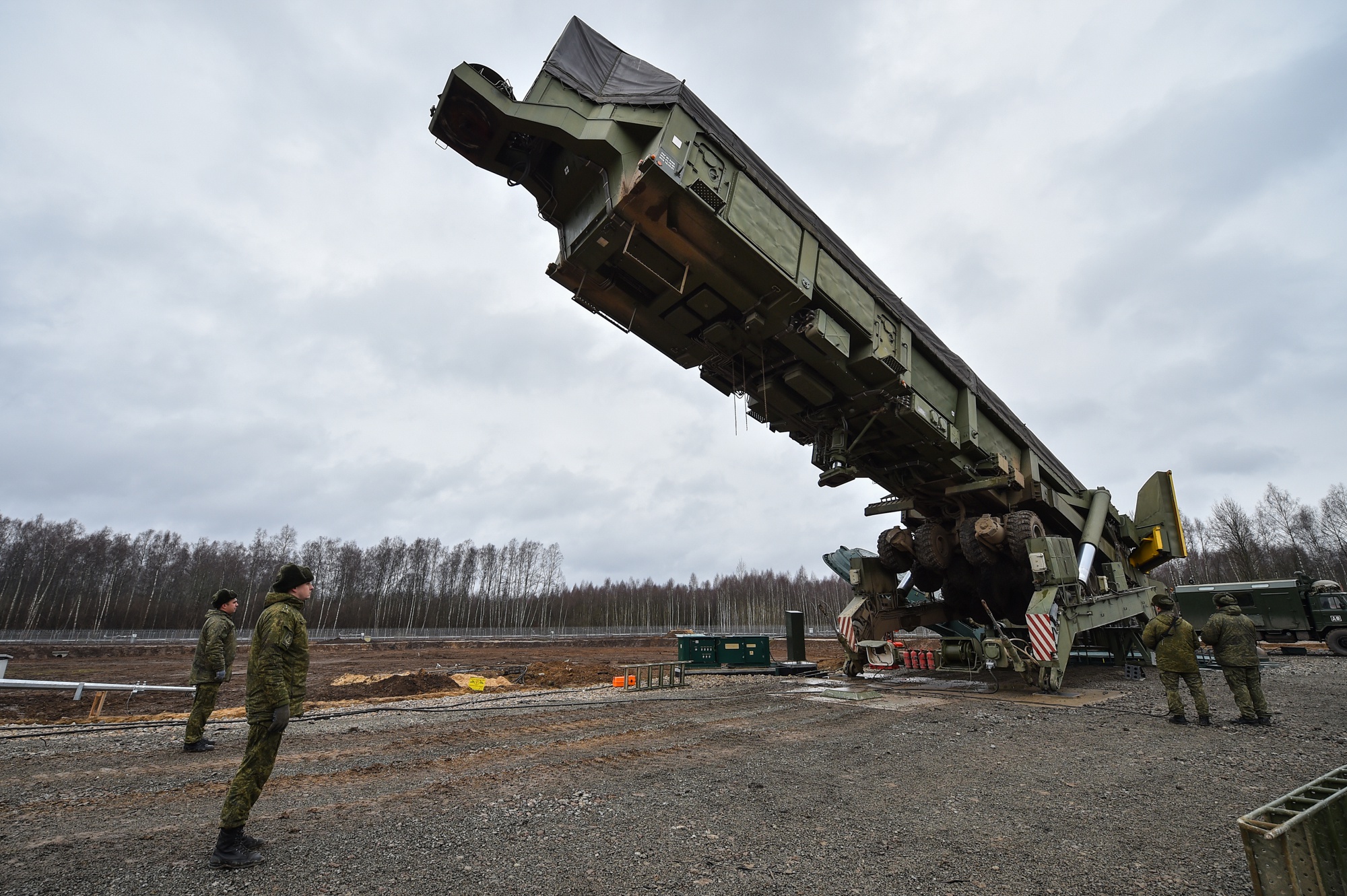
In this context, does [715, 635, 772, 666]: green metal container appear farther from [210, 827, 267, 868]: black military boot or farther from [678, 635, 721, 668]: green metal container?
[210, 827, 267, 868]: black military boot

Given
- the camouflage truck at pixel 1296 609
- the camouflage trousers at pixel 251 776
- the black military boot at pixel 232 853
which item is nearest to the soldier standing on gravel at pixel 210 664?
the camouflage trousers at pixel 251 776

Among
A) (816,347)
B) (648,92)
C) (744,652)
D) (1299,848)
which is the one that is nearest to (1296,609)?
(744,652)

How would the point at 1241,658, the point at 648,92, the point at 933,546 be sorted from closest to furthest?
the point at 648,92 → the point at 1241,658 → the point at 933,546

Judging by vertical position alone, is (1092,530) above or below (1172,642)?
above

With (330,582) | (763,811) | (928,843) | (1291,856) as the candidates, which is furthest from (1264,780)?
(330,582)

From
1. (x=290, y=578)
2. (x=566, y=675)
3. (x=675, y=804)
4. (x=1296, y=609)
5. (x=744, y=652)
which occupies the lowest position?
(x=566, y=675)

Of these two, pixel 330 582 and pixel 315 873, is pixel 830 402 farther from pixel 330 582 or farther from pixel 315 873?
pixel 330 582

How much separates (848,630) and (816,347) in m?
6.04

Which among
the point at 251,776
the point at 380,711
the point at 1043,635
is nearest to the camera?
the point at 251,776

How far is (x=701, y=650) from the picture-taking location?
1427 centimetres

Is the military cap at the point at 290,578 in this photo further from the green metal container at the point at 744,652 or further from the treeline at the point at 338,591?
the treeline at the point at 338,591

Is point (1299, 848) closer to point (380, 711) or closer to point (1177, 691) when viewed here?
point (1177, 691)

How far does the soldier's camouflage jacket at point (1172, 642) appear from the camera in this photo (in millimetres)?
6836

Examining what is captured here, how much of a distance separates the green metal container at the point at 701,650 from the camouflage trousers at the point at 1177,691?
8949 mm
